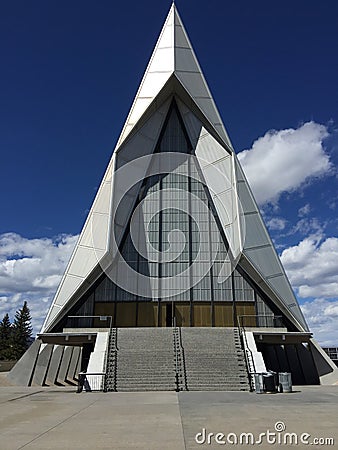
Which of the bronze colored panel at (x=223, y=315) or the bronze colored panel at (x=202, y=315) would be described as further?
the bronze colored panel at (x=202, y=315)

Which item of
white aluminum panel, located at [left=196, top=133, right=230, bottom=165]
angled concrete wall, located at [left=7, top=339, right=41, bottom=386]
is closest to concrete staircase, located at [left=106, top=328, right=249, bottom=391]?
angled concrete wall, located at [left=7, top=339, right=41, bottom=386]

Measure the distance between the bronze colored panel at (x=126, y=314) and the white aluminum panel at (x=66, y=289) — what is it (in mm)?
3424

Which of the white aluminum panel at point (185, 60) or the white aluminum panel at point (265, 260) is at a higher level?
the white aluminum panel at point (185, 60)

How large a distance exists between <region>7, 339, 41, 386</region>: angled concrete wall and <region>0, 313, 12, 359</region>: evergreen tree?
42419mm

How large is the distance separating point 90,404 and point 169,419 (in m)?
3.73

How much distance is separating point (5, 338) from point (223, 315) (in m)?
51.3

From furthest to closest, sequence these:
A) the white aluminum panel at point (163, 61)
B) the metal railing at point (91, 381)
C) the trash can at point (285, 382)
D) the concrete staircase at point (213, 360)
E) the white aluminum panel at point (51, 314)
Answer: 1. the white aluminum panel at point (163, 61)
2. the white aluminum panel at point (51, 314)
3. the concrete staircase at point (213, 360)
4. the metal railing at point (91, 381)
5. the trash can at point (285, 382)

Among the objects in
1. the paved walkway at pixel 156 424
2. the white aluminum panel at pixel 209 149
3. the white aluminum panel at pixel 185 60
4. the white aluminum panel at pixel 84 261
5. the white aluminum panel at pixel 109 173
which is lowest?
the paved walkway at pixel 156 424

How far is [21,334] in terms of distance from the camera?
63.7 m

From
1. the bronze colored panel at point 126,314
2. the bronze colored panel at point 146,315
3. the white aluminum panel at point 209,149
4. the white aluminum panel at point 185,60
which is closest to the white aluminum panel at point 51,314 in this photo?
the bronze colored panel at point 126,314

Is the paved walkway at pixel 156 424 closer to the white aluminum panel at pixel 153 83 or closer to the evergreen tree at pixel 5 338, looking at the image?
the white aluminum panel at pixel 153 83

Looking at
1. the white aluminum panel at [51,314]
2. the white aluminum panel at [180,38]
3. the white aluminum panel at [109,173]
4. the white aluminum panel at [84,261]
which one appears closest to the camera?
the white aluminum panel at [51,314]

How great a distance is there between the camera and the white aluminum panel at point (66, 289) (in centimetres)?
2211

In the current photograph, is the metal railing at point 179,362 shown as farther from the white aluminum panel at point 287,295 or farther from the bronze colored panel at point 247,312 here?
the white aluminum panel at point 287,295
